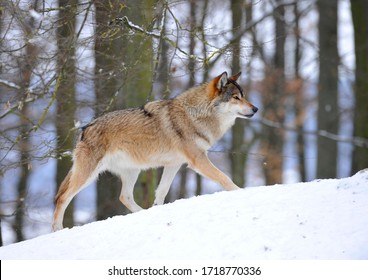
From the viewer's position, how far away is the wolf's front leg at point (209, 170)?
8.05 m

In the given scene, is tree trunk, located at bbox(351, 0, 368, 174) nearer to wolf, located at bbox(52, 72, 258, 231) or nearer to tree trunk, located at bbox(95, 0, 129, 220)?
tree trunk, located at bbox(95, 0, 129, 220)

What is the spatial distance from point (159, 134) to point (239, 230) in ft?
10.5

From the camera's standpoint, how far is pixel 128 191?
907cm

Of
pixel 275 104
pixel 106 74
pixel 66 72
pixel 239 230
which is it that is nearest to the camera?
pixel 239 230

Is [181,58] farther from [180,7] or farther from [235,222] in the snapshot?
[235,222]

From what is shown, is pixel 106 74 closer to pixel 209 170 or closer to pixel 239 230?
pixel 209 170

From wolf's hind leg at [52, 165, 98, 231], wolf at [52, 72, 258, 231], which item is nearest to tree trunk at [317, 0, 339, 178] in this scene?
wolf at [52, 72, 258, 231]

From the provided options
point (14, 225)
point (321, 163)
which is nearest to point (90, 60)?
point (14, 225)

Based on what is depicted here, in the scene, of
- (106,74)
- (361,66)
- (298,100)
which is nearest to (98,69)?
(106,74)

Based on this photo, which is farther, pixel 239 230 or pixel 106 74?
pixel 106 74

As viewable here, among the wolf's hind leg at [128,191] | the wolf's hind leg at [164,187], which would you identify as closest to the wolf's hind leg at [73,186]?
the wolf's hind leg at [128,191]

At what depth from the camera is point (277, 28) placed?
2028 centimetres

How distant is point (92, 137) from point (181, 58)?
1.66 metres

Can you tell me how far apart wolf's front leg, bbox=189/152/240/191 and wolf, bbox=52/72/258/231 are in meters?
0.02
